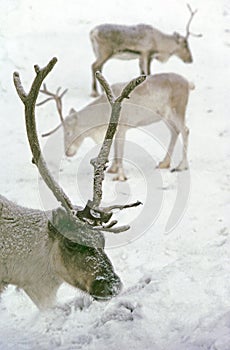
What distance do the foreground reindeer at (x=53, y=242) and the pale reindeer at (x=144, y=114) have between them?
3815mm

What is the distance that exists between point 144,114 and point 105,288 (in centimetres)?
473

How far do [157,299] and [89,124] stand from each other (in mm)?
4068

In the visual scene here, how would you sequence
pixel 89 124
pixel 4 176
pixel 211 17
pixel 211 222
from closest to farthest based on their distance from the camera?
pixel 211 222 → pixel 4 176 → pixel 89 124 → pixel 211 17

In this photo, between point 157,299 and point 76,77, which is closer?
point 157,299

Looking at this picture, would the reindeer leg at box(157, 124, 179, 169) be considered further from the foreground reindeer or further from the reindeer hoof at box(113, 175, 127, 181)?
the foreground reindeer

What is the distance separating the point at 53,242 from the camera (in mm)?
3463

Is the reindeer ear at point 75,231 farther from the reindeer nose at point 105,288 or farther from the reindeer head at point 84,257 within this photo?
the reindeer nose at point 105,288

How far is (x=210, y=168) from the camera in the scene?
734 cm

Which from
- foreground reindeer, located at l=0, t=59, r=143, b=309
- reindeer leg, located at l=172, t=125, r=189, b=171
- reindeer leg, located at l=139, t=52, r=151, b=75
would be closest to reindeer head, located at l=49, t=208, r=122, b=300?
foreground reindeer, located at l=0, t=59, r=143, b=309

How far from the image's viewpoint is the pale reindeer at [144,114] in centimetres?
759

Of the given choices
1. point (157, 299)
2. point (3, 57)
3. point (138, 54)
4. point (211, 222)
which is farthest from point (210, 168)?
point (3, 57)

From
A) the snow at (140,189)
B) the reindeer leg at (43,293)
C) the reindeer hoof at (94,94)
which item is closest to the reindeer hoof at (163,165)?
the snow at (140,189)

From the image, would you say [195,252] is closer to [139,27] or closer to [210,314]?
[210,314]

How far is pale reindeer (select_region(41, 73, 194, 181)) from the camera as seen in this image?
759cm
